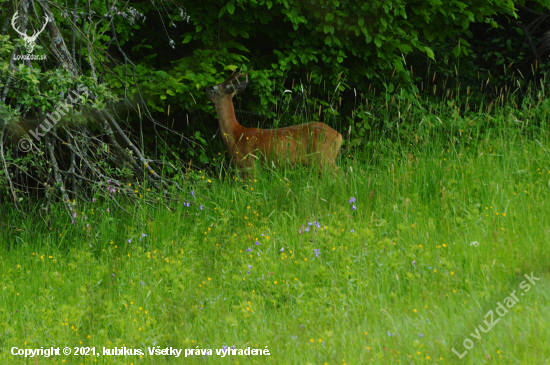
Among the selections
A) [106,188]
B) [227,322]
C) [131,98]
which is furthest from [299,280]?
[131,98]

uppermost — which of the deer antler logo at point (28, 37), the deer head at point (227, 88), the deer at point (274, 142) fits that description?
the deer antler logo at point (28, 37)

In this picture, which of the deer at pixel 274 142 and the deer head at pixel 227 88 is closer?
the deer at pixel 274 142

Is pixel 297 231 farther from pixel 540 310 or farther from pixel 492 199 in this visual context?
pixel 540 310

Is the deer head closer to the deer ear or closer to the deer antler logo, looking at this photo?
the deer ear

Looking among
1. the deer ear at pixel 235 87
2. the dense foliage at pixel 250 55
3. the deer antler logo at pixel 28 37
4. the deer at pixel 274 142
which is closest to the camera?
the deer antler logo at pixel 28 37

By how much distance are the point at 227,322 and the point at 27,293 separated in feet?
5.09

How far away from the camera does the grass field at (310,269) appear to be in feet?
9.21

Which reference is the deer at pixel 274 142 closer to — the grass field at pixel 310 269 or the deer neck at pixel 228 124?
the deer neck at pixel 228 124

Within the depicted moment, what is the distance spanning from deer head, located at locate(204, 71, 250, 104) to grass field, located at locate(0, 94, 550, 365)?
105cm

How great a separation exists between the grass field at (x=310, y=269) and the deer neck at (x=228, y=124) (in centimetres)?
72

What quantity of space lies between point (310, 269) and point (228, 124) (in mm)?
2825

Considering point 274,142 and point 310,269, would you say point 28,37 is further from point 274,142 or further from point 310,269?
point 310,269

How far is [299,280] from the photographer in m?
3.56

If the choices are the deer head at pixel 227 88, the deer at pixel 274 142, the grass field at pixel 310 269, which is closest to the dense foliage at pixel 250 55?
the deer head at pixel 227 88
